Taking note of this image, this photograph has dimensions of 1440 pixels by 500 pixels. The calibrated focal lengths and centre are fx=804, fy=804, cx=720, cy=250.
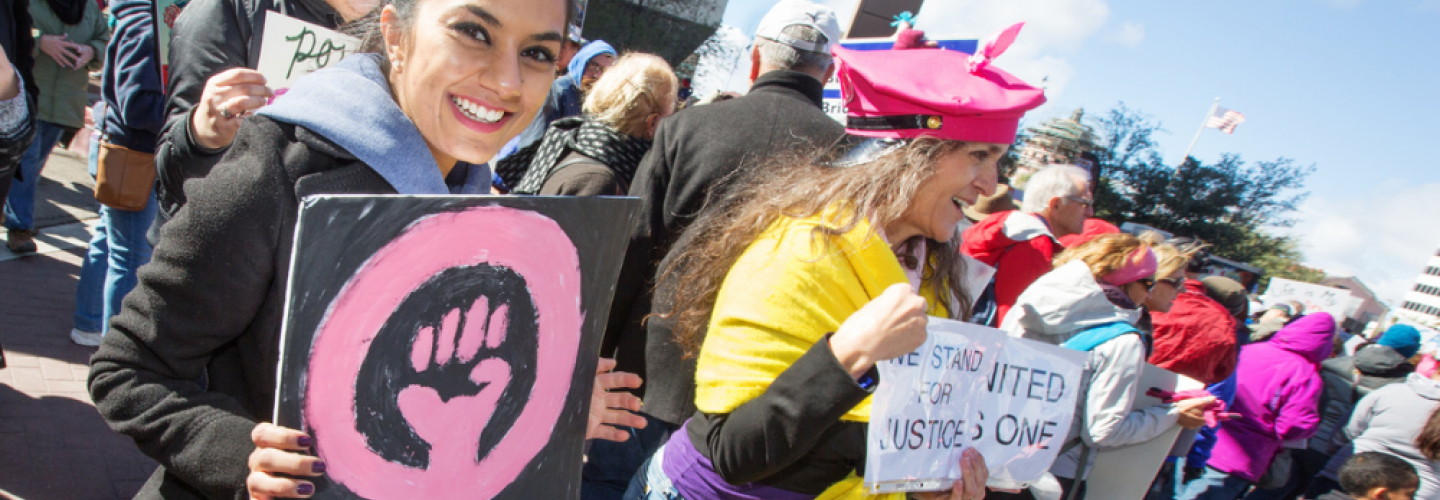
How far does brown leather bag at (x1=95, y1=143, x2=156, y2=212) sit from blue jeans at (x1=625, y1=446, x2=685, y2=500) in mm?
2508

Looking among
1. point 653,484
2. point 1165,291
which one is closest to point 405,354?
point 653,484

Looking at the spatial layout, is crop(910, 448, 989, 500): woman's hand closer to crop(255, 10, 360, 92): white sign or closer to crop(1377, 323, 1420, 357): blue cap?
crop(255, 10, 360, 92): white sign

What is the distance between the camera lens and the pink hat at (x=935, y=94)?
188 cm

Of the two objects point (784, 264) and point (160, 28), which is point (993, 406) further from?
point (160, 28)

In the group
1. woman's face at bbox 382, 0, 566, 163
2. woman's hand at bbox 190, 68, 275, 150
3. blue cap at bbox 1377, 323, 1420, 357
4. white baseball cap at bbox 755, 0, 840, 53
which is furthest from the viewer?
blue cap at bbox 1377, 323, 1420, 357

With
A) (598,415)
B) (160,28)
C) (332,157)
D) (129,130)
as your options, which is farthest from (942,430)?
(129,130)

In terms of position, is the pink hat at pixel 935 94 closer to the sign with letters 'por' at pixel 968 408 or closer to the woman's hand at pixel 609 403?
the sign with letters 'por' at pixel 968 408

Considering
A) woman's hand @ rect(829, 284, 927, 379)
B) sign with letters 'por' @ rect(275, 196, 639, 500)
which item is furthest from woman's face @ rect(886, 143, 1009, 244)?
sign with letters 'por' @ rect(275, 196, 639, 500)

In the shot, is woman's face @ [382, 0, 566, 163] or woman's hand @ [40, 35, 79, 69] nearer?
woman's face @ [382, 0, 566, 163]

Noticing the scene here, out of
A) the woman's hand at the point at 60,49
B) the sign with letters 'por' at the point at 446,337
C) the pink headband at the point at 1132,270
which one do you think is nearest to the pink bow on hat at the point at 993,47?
the sign with letters 'por' at the point at 446,337

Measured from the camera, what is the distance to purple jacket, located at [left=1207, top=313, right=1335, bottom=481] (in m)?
5.81

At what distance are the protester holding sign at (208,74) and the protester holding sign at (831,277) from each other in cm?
108

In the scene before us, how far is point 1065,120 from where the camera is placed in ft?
140

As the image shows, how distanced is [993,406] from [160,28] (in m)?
2.77
